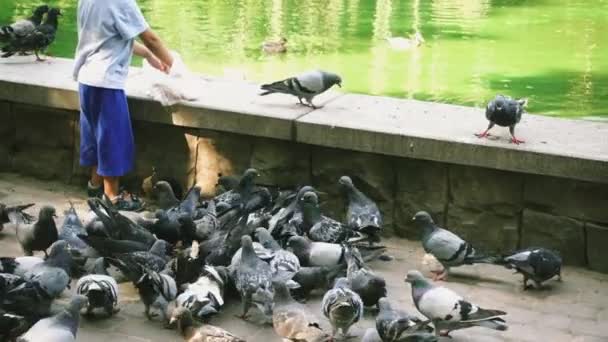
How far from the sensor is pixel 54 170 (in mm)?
8172

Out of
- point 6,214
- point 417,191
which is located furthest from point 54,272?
point 417,191

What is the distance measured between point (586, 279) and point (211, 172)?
9.25ft

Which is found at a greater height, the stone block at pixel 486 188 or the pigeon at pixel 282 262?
the stone block at pixel 486 188

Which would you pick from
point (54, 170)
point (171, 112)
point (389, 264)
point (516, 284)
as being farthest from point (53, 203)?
point (516, 284)

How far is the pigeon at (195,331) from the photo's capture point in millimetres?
5078

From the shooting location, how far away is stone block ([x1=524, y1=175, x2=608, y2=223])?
6.38 metres

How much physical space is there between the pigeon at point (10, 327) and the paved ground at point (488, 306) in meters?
0.36

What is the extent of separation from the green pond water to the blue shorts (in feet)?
12.5

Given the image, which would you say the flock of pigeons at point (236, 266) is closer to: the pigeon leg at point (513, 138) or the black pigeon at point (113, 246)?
the black pigeon at point (113, 246)

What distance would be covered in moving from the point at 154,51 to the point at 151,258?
85.4 inches

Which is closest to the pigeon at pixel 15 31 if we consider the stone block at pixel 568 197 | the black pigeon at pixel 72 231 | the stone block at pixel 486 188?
the black pigeon at pixel 72 231

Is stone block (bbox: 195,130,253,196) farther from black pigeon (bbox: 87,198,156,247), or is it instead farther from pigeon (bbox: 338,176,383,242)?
black pigeon (bbox: 87,198,156,247)

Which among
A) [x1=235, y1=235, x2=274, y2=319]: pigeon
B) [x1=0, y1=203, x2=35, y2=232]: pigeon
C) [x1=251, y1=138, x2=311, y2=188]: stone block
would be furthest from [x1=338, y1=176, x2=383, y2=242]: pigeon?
[x1=0, y1=203, x2=35, y2=232]: pigeon

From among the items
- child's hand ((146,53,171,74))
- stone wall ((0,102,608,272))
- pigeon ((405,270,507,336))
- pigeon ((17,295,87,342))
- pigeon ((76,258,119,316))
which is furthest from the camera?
child's hand ((146,53,171,74))
